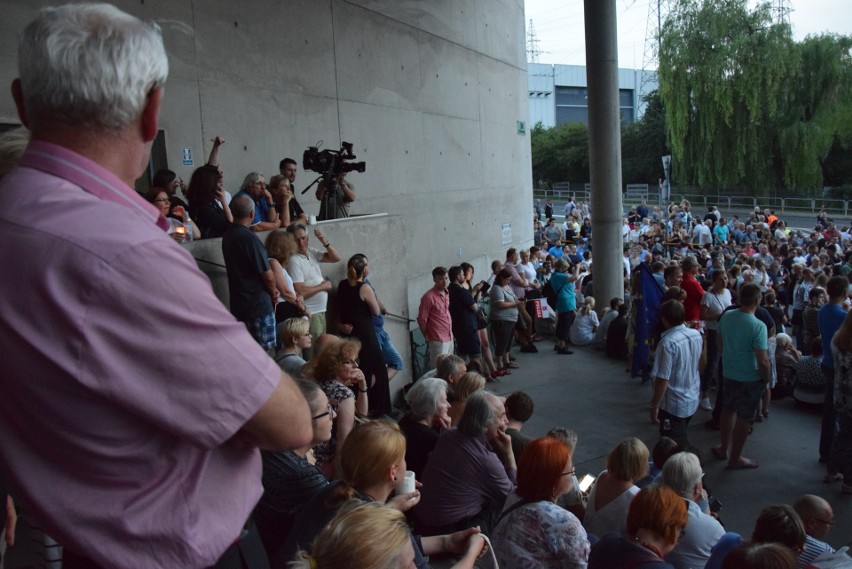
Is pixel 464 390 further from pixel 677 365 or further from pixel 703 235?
pixel 703 235

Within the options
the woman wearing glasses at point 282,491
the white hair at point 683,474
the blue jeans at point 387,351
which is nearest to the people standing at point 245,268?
the blue jeans at point 387,351

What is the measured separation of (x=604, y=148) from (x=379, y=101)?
4807mm

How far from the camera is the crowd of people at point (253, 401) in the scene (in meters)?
0.89

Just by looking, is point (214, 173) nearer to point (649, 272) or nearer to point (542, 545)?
point (542, 545)

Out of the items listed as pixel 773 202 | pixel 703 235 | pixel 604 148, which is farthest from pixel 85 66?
pixel 773 202

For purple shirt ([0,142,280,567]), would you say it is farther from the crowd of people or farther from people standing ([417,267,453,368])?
people standing ([417,267,453,368])

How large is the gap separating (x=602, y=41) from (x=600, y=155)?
6.74 ft

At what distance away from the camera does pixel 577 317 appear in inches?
466

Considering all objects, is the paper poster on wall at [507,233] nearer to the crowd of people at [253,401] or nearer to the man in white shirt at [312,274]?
the crowd of people at [253,401]

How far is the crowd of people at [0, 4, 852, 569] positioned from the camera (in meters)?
0.89

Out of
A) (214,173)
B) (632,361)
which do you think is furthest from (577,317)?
(214,173)

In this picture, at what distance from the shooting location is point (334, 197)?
26.9ft

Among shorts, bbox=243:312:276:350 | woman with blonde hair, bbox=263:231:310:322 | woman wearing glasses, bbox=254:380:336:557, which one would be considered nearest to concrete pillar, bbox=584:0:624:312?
woman with blonde hair, bbox=263:231:310:322

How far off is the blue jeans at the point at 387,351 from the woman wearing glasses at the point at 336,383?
2.39 metres
